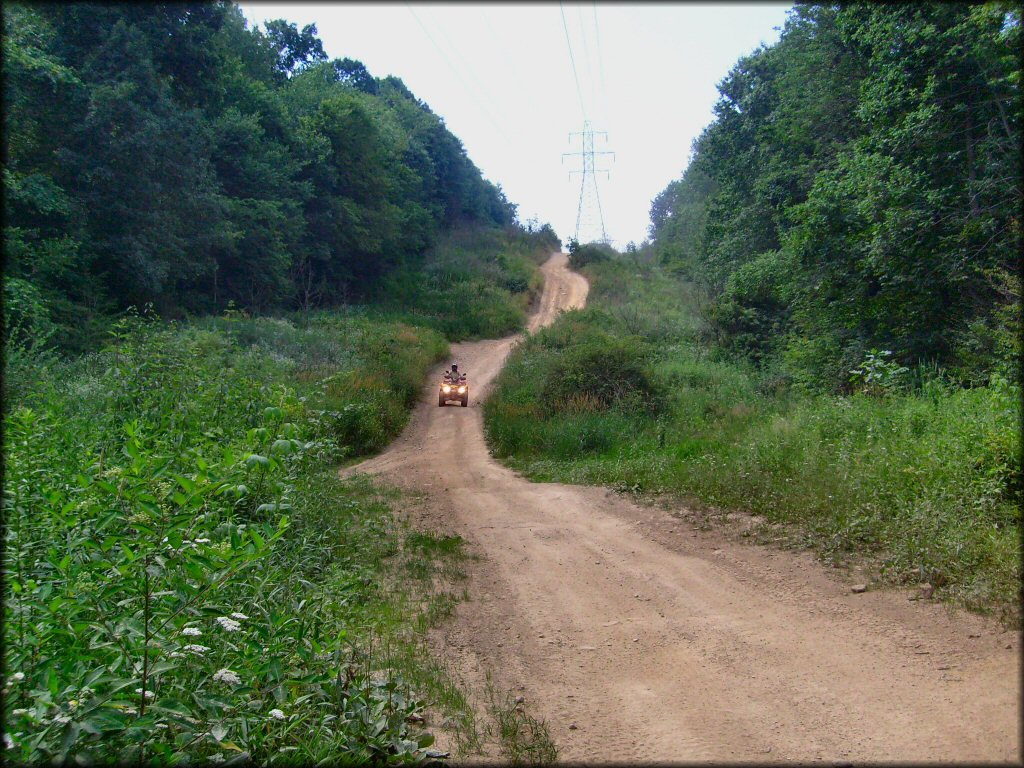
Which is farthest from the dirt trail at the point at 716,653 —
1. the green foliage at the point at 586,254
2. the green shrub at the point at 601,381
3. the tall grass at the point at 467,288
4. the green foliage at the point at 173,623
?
the green foliage at the point at 586,254

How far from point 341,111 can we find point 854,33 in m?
28.0

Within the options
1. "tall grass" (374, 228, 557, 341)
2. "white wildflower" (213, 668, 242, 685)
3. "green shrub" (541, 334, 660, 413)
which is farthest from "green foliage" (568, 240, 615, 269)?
"white wildflower" (213, 668, 242, 685)

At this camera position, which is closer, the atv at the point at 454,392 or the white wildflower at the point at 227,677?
the white wildflower at the point at 227,677

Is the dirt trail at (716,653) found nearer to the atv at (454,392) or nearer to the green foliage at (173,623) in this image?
the green foliage at (173,623)

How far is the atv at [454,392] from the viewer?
22406 millimetres

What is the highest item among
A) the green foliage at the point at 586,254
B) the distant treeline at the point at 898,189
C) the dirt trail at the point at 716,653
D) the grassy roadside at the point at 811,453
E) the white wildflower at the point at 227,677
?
the green foliage at the point at 586,254

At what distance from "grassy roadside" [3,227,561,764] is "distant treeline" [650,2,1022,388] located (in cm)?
781

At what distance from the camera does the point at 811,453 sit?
902 centimetres

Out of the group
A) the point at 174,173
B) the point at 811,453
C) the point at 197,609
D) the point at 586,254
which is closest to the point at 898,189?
the point at 811,453

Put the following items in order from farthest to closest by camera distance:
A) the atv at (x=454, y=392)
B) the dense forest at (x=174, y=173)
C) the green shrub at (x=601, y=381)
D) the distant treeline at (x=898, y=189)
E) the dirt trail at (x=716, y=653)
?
the atv at (x=454, y=392) → the green shrub at (x=601, y=381) → the dense forest at (x=174, y=173) → the distant treeline at (x=898, y=189) → the dirt trail at (x=716, y=653)

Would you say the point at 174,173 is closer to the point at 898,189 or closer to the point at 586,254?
the point at 898,189

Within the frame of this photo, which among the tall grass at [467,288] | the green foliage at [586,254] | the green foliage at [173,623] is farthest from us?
the green foliage at [586,254]

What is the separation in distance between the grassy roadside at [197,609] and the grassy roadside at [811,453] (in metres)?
3.95

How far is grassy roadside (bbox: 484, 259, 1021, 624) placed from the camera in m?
6.12
